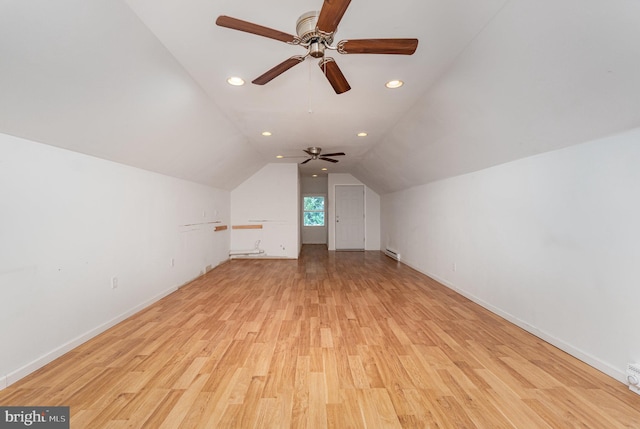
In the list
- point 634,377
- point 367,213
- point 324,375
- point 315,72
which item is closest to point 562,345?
point 634,377

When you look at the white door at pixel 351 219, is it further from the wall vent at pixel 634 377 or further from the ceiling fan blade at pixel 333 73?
the wall vent at pixel 634 377

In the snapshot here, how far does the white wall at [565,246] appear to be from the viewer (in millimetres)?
1857

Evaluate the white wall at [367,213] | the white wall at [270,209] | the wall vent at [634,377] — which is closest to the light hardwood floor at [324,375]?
the wall vent at [634,377]

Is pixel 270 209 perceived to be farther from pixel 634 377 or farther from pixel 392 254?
pixel 634 377

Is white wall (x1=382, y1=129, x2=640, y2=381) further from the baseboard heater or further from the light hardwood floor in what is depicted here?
the baseboard heater

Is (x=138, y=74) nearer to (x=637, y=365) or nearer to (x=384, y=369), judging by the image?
(x=384, y=369)

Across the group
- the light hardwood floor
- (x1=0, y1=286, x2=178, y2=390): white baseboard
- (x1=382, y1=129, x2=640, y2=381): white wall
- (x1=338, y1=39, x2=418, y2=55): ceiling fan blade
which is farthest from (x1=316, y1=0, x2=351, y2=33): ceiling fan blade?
(x1=0, y1=286, x2=178, y2=390): white baseboard

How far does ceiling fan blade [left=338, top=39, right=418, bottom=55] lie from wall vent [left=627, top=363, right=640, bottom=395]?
2.51 m

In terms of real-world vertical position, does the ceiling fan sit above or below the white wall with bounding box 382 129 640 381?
above

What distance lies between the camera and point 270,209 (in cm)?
699

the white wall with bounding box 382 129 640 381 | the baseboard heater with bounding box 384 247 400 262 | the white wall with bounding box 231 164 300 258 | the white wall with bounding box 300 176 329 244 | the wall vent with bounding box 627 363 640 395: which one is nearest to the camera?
the wall vent with bounding box 627 363 640 395

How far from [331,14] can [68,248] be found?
9.05 ft

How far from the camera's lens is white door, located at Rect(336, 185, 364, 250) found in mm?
8562

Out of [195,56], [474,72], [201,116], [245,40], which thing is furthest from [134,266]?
[474,72]
